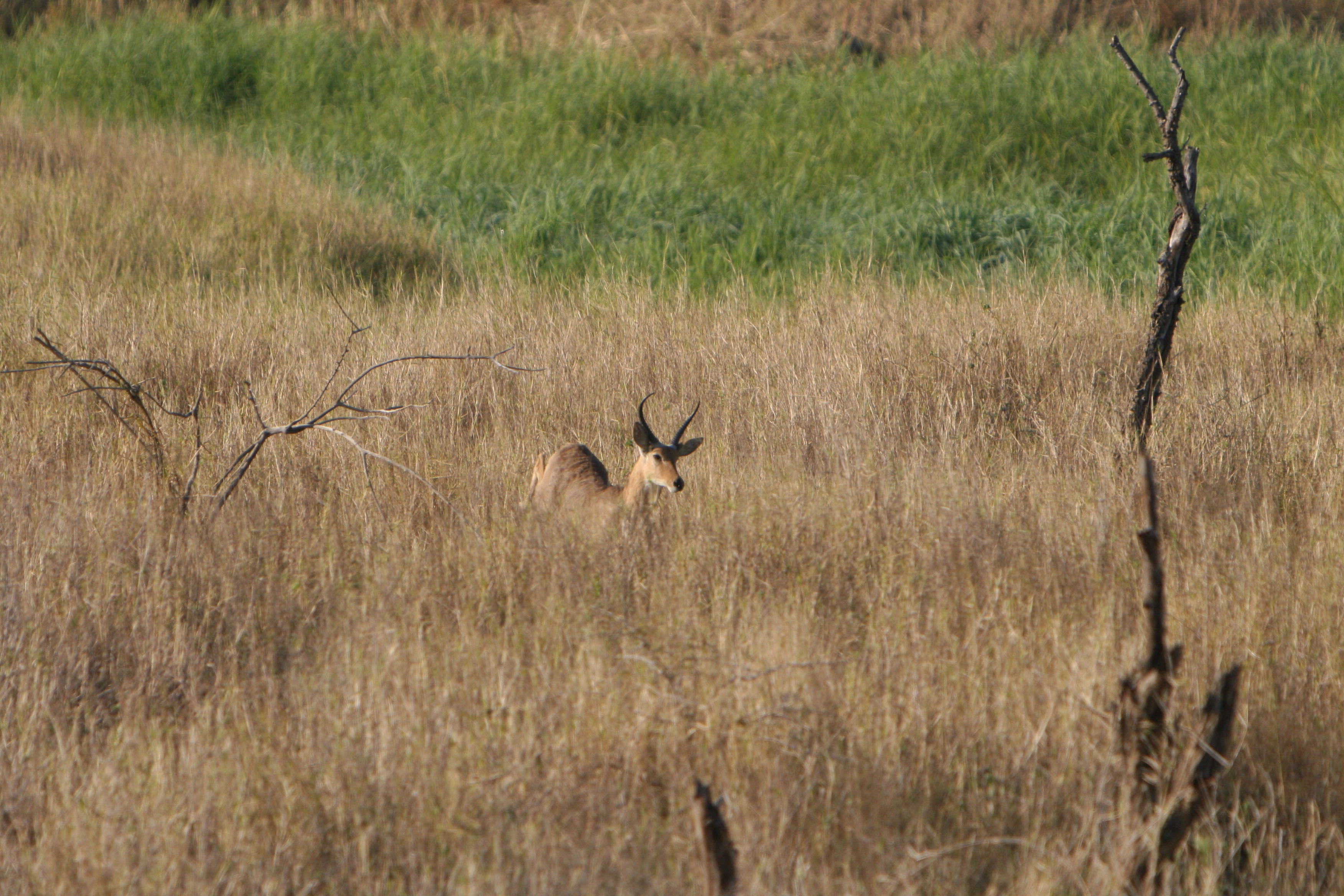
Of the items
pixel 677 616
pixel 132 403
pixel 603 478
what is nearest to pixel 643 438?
pixel 603 478

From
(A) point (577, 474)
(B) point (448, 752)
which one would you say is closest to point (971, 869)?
(B) point (448, 752)

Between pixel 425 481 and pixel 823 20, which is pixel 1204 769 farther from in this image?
pixel 823 20

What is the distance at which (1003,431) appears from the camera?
248 inches

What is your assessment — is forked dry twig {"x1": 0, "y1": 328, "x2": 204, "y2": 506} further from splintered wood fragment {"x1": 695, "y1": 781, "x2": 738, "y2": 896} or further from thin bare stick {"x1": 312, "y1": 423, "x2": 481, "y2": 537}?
splintered wood fragment {"x1": 695, "y1": 781, "x2": 738, "y2": 896}

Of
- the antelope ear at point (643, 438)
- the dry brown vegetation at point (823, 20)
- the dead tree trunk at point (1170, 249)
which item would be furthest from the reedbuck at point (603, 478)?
the dry brown vegetation at point (823, 20)

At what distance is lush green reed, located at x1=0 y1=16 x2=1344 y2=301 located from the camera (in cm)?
1004

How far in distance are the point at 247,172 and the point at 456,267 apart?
297 cm

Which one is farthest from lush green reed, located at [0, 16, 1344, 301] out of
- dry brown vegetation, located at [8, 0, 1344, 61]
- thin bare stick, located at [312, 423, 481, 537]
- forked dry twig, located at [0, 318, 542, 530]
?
thin bare stick, located at [312, 423, 481, 537]

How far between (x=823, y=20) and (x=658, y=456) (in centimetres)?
1286

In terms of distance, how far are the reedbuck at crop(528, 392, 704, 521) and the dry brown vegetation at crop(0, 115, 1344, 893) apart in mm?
178

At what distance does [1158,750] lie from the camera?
3.04m

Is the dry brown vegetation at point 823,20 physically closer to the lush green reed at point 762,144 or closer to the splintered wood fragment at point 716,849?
the lush green reed at point 762,144

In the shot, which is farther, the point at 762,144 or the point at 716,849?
the point at 762,144

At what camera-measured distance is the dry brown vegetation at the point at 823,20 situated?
52.2ft
